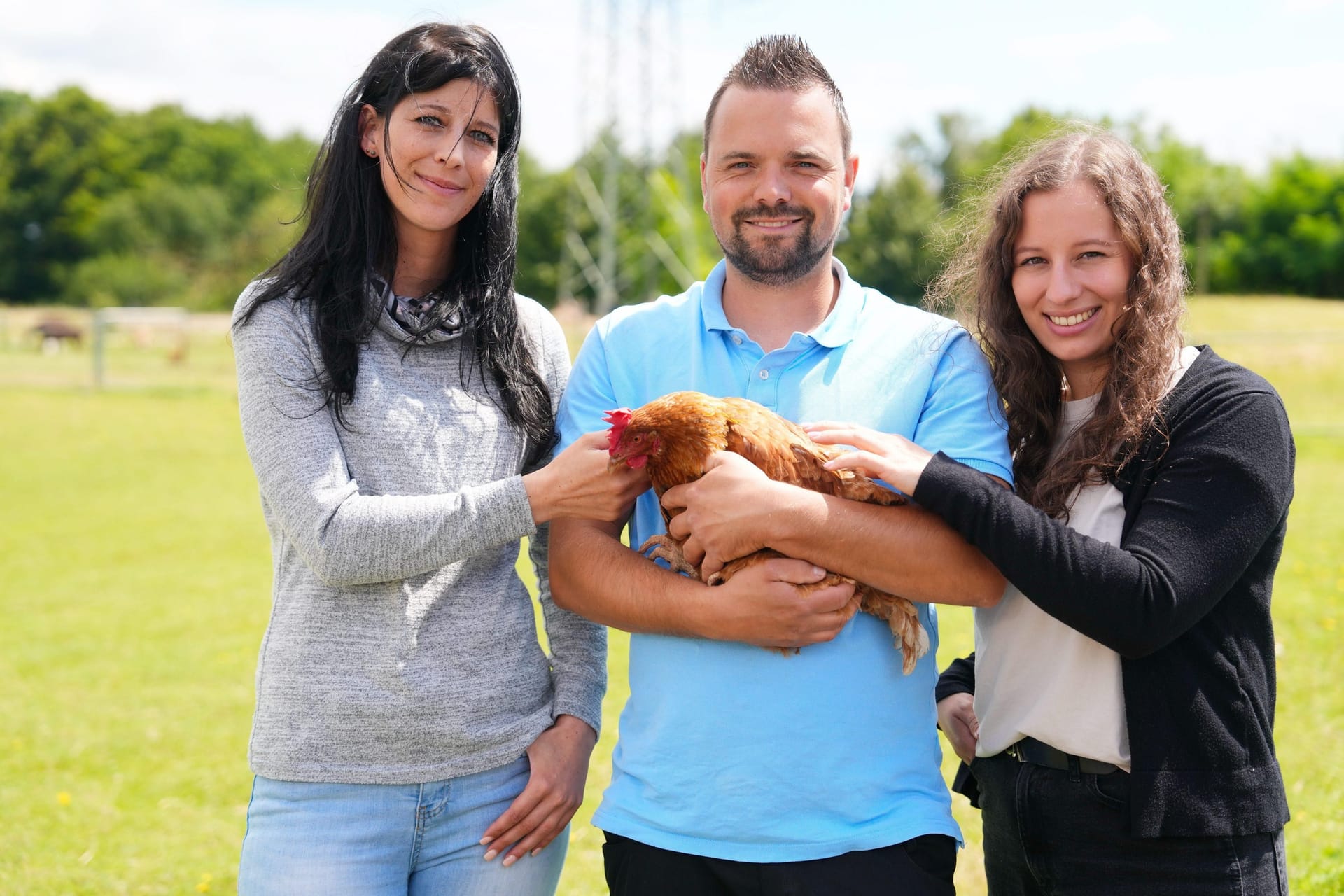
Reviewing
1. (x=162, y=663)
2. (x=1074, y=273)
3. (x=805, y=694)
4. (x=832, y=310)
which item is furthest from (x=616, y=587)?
(x=162, y=663)

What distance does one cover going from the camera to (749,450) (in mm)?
2365

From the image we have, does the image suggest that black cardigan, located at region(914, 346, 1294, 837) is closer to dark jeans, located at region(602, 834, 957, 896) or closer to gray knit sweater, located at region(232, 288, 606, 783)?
dark jeans, located at region(602, 834, 957, 896)

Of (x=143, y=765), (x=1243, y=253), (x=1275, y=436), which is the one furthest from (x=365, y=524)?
(x=1243, y=253)

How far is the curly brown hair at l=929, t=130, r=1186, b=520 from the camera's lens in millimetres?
2334

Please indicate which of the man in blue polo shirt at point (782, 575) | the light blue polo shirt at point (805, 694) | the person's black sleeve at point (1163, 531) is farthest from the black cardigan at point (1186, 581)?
the light blue polo shirt at point (805, 694)

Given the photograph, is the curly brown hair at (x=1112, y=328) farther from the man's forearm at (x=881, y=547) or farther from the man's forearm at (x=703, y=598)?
the man's forearm at (x=703, y=598)

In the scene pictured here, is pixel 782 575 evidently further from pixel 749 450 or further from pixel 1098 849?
pixel 1098 849

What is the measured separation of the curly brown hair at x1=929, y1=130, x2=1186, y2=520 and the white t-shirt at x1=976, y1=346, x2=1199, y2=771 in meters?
0.06

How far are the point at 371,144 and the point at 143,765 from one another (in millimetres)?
4873

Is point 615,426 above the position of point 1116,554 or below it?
above

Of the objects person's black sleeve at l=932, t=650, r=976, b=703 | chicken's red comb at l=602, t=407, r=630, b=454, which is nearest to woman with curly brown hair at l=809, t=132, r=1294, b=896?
person's black sleeve at l=932, t=650, r=976, b=703

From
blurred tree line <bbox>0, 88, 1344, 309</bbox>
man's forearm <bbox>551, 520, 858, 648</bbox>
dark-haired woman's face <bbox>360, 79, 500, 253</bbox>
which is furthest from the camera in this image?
blurred tree line <bbox>0, 88, 1344, 309</bbox>

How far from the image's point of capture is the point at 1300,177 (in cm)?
3972

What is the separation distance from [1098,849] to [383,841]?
5.31 ft
